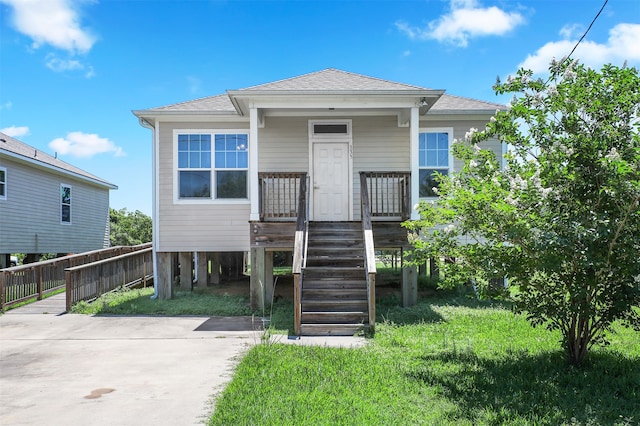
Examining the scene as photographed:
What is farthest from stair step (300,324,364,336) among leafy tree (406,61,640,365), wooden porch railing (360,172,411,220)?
wooden porch railing (360,172,411,220)

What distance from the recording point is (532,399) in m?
4.27

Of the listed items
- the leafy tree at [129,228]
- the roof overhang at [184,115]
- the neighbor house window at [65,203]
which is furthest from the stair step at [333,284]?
the leafy tree at [129,228]

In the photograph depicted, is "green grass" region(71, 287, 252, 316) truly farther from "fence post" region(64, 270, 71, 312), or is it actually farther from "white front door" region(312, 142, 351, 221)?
"white front door" region(312, 142, 351, 221)

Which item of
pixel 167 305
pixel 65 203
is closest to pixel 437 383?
pixel 167 305

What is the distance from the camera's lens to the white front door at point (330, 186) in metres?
11.0

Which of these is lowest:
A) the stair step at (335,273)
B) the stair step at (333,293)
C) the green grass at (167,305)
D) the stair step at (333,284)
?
the green grass at (167,305)

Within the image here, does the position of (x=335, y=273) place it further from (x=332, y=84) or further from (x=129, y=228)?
(x=129, y=228)

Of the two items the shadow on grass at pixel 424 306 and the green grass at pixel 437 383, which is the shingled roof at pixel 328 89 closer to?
the shadow on grass at pixel 424 306

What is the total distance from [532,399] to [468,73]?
992 centimetres

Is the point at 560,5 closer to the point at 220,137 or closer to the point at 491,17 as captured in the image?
the point at 491,17

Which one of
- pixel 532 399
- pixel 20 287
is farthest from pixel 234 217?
pixel 532 399

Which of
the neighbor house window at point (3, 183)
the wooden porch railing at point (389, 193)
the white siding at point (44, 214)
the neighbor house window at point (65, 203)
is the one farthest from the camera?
the neighbor house window at point (65, 203)

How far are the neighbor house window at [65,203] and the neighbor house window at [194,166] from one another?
1017 centimetres

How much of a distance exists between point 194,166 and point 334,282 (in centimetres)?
472
